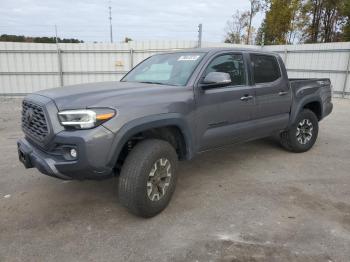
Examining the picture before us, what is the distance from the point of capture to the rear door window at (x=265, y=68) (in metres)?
4.61

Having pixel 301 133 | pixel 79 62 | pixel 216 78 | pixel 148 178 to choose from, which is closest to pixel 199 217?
pixel 148 178

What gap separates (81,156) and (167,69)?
1.87 m

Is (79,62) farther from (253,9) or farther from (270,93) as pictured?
(253,9)

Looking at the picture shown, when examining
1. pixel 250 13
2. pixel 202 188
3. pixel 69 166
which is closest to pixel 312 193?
pixel 202 188

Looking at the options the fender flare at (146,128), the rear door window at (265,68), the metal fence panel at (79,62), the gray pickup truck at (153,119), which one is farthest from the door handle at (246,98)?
the metal fence panel at (79,62)

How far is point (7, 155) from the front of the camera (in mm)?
5582

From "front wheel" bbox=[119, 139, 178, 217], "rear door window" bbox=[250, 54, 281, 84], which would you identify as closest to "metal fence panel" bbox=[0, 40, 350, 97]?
"rear door window" bbox=[250, 54, 281, 84]

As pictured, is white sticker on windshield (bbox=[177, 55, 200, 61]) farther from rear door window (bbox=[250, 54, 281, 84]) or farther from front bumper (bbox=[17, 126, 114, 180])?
front bumper (bbox=[17, 126, 114, 180])

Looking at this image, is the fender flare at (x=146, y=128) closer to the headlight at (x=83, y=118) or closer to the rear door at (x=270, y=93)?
the headlight at (x=83, y=118)

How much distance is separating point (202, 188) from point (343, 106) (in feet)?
33.7

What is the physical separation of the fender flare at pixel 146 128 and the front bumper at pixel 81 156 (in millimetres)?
68

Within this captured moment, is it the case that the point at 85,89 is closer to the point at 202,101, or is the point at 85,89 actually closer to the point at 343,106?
the point at 202,101

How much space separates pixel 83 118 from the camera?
2.85m

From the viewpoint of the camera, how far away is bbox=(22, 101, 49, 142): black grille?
3.06 m
